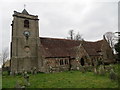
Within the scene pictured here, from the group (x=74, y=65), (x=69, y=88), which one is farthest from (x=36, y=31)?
(x=69, y=88)

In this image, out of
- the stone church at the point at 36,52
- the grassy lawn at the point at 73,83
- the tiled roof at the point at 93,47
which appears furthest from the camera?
the tiled roof at the point at 93,47

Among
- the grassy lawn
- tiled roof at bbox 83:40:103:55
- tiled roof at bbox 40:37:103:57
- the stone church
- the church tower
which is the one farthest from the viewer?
tiled roof at bbox 83:40:103:55

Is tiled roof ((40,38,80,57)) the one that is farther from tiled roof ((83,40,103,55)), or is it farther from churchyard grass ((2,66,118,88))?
churchyard grass ((2,66,118,88))

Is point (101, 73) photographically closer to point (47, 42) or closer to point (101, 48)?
A: point (47, 42)

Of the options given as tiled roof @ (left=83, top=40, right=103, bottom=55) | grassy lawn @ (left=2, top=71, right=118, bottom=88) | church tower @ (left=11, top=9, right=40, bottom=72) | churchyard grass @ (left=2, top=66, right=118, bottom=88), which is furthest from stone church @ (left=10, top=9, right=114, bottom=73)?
grassy lawn @ (left=2, top=71, right=118, bottom=88)

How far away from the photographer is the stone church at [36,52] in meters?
30.2

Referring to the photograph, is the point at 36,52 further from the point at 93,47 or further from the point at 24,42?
the point at 93,47

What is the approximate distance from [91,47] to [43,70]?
16.8 m

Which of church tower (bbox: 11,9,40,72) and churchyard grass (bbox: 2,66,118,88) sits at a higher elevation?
church tower (bbox: 11,9,40,72)

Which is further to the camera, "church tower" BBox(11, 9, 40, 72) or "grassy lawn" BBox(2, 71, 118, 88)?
"church tower" BBox(11, 9, 40, 72)

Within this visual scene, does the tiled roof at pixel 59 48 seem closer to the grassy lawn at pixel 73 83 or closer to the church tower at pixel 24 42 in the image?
the church tower at pixel 24 42

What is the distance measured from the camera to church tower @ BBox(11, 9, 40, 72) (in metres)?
30.0

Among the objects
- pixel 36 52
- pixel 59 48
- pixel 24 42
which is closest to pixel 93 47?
pixel 59 48

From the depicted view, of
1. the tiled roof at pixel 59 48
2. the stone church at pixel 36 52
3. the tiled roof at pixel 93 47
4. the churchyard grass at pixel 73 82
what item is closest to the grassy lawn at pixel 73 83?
the churchyard grass at pixel 73 82
